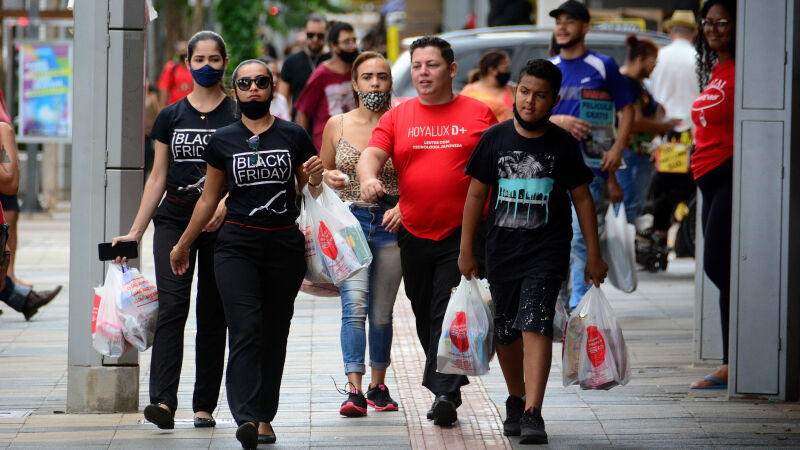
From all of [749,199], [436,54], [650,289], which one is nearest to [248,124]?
[436,54]

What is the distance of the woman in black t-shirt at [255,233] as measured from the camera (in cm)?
597

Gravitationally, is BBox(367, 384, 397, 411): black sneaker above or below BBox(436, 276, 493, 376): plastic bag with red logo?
below

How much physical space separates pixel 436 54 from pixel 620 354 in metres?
1.68

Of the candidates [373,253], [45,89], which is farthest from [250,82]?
[45,89]

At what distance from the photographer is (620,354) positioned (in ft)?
20.4

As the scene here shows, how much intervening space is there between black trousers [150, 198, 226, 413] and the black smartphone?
0.13m

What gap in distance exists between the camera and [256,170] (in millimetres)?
6016

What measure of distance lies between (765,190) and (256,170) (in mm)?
2740

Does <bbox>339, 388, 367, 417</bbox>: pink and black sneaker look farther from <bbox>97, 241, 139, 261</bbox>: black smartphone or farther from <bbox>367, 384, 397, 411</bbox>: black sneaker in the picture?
<bbox>97, 241, 139, 261</bbox>: black smartphone

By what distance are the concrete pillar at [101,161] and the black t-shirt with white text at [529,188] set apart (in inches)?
70.9

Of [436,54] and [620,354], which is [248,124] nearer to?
[436,54]

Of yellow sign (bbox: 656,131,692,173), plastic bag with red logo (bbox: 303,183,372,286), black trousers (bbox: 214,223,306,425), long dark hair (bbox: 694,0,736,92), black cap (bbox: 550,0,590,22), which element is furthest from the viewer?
yellow sign (bbox: 656,131,692,173)

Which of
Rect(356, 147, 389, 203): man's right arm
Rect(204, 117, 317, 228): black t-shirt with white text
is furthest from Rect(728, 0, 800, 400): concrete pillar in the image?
Rect(204, 117, 317, 228): black t-shirt with white text

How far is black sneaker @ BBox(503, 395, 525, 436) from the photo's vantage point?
20.7 feet
